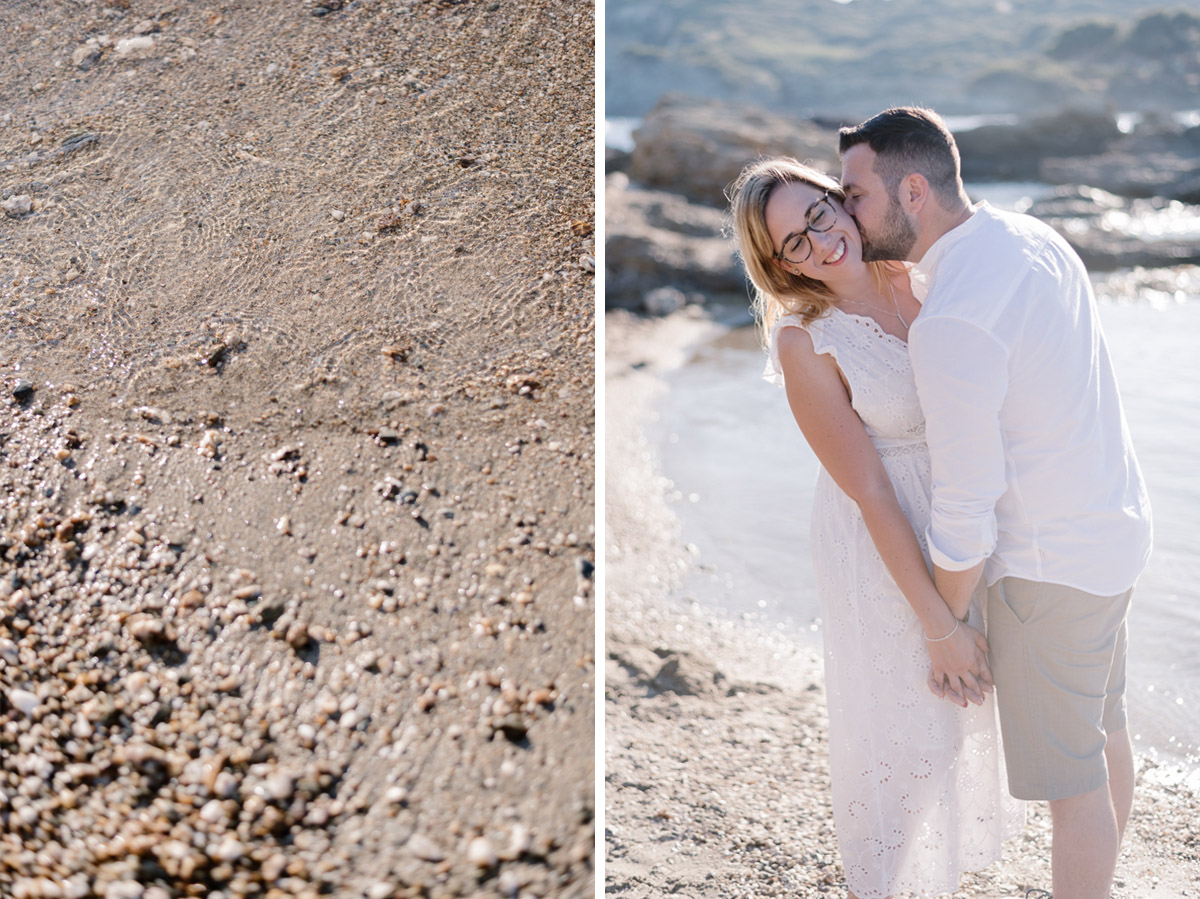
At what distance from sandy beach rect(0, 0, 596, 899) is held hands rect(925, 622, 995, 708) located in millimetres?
631

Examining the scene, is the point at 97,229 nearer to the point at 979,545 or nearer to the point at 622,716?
the point at 622,716

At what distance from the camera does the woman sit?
158 centimetres

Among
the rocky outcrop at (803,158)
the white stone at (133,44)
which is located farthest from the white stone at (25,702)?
the rocky outcrop at (803,158)

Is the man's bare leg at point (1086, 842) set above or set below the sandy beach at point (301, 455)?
below

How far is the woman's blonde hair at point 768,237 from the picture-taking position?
165 cm

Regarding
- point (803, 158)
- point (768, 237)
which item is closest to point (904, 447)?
point (768, 237)

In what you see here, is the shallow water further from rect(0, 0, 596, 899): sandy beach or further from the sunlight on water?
the sunlight on water

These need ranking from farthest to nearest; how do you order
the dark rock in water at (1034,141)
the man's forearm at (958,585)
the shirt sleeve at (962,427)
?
the dark rock in water at (1034,141)
the man's forearm at (958,585)
the shirt sleeve at (962,427)

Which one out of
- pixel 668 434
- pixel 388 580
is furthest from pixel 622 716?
pixel 668 434

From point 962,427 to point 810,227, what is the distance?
46 cm

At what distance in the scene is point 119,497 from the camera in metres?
2.04

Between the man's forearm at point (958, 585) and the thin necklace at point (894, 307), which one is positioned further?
the thin necklace at point (894, 307)

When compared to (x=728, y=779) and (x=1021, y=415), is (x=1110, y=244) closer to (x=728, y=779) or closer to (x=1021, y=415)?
(x=728, y=779)

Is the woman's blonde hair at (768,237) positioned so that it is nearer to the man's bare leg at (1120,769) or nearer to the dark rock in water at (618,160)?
the man's bare leg at (1120,769)
